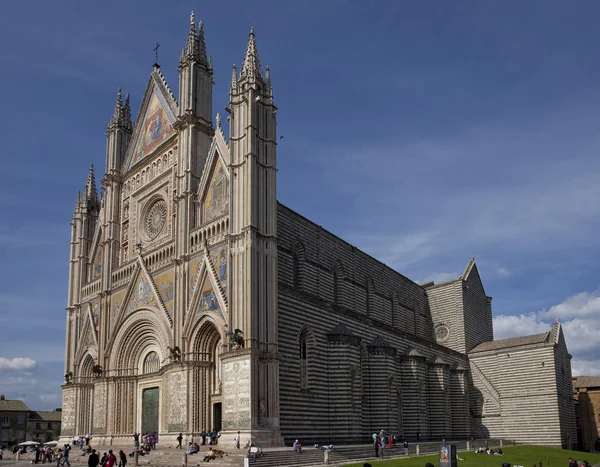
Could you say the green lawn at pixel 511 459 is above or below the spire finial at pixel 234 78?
below

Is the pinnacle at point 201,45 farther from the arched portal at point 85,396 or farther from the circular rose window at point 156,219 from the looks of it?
the arched portal at point 85,396

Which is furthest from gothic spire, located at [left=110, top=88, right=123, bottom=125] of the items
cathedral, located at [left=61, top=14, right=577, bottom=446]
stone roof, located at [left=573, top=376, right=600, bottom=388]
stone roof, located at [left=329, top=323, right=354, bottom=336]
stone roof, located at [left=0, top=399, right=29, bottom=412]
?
stone roof, located at [left=573, top=376, right=600, bottom=388]

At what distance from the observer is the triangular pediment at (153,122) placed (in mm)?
36281

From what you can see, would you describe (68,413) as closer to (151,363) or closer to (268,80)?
(151,363)

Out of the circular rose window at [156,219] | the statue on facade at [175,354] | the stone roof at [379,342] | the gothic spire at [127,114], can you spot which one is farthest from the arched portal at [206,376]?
the gothic spire at [127,114]

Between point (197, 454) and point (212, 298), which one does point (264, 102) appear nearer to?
point (212, 298)

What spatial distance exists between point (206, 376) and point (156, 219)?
10372 mm

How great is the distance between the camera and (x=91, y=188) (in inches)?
1693

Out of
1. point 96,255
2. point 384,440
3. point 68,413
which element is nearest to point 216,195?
point 96,255

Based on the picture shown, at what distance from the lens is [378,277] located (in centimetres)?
4472

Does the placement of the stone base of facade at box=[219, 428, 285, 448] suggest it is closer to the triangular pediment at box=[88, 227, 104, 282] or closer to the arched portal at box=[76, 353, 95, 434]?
the arched portal at box=[76, 353, 95, 434]

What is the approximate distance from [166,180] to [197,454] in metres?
15.8

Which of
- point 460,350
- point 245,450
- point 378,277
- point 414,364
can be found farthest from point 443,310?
point 245,450

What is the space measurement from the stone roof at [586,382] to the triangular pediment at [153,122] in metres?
45.9
